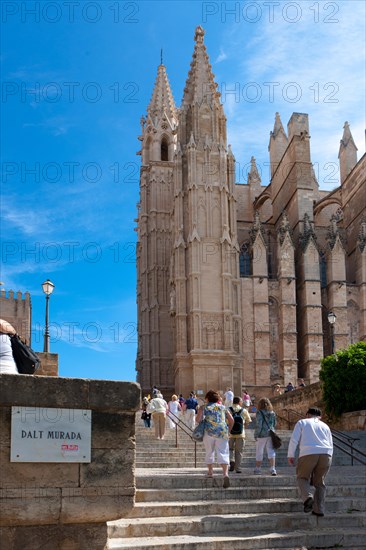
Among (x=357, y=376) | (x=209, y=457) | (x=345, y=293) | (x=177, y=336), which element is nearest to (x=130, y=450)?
(x=209, y=457)

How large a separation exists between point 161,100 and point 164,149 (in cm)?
394

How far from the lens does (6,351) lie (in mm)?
6129

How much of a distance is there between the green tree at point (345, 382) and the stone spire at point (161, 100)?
108ft

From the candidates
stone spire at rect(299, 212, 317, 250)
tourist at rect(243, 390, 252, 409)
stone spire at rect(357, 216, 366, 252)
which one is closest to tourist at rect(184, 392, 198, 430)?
tourist at rect(243, 390, 252, 409)

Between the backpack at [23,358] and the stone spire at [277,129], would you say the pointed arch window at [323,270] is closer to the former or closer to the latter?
the stone spire at [277,129]

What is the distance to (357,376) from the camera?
21703 millimetres

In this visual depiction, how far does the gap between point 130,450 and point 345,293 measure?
36926mm

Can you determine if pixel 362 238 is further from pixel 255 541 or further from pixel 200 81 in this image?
pixel 255 541

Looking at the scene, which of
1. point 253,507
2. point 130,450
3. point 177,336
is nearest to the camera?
point 130,450

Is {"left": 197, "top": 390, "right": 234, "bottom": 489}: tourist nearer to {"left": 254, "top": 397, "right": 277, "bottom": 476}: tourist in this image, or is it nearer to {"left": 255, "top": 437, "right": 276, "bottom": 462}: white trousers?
{"left": 254, "top": 397, "right": 277, "bottom": 476}: tourist

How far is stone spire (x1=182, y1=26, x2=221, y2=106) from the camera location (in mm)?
40487

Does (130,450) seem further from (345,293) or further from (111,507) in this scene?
(345,293)

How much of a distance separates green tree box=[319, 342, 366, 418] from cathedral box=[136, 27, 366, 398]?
11497mm

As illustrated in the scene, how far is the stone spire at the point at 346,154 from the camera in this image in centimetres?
4862
